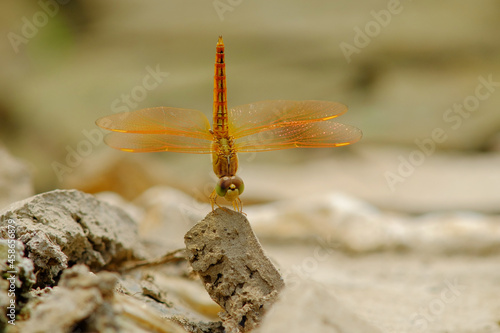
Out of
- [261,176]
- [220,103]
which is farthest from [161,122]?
[261,176]

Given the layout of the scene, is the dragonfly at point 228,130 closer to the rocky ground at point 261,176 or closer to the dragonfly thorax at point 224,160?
the dragonfly thorax at point 224,160

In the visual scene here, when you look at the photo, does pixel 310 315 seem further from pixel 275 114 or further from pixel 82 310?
pixel 275 114

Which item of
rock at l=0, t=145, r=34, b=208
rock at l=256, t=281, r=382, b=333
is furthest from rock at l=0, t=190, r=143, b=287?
rock at l=0, t=145, r=34, b=208

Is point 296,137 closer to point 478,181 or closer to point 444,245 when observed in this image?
point 444,245

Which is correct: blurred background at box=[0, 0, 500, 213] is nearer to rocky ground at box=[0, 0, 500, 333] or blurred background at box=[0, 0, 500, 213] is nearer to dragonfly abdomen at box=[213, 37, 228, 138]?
rocky ground at box=[0, 0, 500, 333]

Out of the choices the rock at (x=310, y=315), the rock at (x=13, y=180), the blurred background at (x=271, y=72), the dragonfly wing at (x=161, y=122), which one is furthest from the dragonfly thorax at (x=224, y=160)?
the blurred background at (x=271, y=72)
